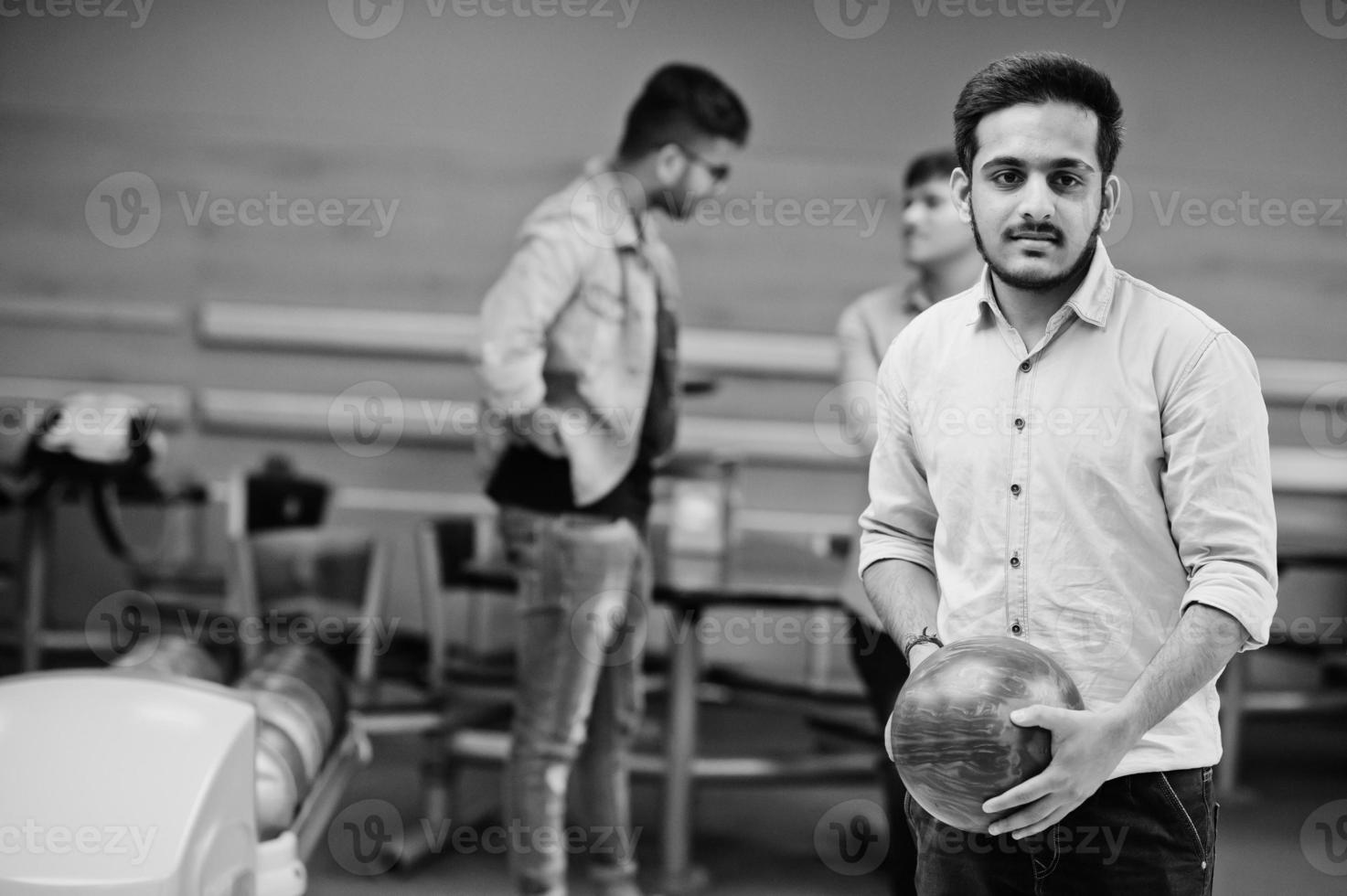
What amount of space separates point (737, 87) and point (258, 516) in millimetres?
2493

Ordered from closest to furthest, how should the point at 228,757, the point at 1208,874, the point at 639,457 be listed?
1. the point at 1208,874
2. the point at 228,757
3. the point at 639,457

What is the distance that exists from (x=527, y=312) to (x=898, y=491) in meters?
1.38

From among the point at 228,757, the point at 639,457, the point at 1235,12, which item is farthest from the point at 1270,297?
the point at 228,757

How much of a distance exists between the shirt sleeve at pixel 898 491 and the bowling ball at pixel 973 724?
0.64ft

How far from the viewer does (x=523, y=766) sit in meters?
2.75

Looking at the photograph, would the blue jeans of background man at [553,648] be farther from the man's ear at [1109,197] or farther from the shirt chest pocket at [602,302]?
the man's ear at [1109,197]

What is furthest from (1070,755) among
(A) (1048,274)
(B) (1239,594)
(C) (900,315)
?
(C) (900,315)

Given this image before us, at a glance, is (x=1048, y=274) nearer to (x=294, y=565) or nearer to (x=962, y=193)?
(x=962, y=193)

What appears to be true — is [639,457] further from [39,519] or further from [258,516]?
[39,519]

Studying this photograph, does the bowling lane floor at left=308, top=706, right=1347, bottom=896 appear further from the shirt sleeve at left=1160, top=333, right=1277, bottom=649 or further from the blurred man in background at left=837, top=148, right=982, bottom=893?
the shirt sleeve at left=1160, top=333, right=1277, bottom=649

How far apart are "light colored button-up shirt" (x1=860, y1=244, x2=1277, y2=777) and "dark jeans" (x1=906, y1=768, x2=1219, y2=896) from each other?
0.03m

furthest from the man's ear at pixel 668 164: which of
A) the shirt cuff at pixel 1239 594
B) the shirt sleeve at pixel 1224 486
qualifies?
the shirt cuff at pixel 1239 594

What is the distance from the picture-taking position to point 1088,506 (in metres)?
1.32

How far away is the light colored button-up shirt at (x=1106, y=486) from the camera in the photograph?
48.8 inches
